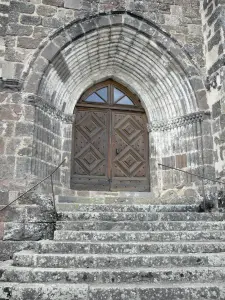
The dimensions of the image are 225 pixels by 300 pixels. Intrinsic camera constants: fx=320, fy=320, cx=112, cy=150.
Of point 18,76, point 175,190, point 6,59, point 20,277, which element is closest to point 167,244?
point 20,277

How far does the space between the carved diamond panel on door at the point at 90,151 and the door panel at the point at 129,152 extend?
203 millimetres

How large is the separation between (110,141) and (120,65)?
5.55 feet

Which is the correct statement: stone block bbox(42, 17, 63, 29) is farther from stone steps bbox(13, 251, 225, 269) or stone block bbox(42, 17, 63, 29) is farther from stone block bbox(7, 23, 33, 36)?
stone steps bbox(13, 251, 225, 269)

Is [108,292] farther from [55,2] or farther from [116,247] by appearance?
[55,2]

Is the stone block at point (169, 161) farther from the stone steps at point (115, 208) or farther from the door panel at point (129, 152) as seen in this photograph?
the stone steps at point (115, 208)

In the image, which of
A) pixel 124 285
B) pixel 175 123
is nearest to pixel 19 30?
pixel 175 123

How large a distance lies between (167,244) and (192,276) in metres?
0.57

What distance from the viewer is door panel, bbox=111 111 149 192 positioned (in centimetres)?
673

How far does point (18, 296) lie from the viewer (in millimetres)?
2629

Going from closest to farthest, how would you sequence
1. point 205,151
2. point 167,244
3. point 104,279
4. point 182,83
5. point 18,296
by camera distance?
point 18,296 < point 104,279 < point 167,244 < point 205,151 < point 182,83

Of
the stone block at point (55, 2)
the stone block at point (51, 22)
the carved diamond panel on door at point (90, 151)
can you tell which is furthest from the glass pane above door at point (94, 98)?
the stone block at point (55, 2)

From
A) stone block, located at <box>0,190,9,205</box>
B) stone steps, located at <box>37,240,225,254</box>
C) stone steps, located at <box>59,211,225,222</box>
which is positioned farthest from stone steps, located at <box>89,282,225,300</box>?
stone block, located at <box>0,190,9,205</box>

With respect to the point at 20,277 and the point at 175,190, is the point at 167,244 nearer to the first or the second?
the point at 20,277

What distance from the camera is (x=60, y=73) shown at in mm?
6113
